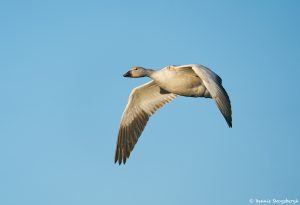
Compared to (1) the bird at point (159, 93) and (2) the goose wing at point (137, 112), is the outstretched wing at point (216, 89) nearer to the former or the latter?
(1) the bird at point (159, 93)

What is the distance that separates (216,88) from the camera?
627 inches

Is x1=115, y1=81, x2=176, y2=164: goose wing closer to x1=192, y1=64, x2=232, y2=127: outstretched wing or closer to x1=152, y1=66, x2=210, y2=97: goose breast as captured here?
x1=152, y1=66, x2=210, y2=97: goose breast

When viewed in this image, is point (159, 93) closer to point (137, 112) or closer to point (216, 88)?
point (137, 112)

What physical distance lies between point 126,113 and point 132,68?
196 centimetres

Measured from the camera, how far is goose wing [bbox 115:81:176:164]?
65.8ft

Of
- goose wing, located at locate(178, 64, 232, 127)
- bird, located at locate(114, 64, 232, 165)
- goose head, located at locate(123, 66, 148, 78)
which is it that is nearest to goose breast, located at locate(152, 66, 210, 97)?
bird, located at locate(114, 64, 232, 165)

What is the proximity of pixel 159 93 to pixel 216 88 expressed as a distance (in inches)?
204

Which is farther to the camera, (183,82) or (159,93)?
(159,93)

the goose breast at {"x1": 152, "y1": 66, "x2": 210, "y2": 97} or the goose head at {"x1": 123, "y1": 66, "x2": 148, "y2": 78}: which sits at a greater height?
the goose head at {"x1": 123, "y1": 66, "x2": 148, "y2": 78}

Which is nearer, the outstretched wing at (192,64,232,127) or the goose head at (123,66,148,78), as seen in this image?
the outstretched wing at (192,64,232,127)

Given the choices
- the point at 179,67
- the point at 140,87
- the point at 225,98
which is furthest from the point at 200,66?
the point at 140,87

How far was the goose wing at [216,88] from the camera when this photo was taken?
15242mm

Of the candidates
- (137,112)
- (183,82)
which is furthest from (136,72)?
(137,112)

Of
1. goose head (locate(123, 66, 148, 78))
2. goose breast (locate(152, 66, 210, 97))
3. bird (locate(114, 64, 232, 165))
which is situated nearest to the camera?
bird (locate(114, 64, 232, 165))
